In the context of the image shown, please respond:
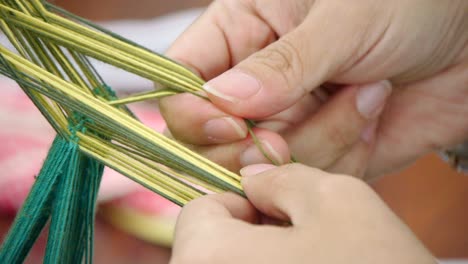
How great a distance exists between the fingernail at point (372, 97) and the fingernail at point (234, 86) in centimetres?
22

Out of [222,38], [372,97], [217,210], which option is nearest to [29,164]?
[222,38]

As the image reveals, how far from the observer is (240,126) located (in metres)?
0.63

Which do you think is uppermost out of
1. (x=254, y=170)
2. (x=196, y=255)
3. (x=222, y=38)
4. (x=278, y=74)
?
(x=222, y=38)

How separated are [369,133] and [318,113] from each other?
0.10 metres

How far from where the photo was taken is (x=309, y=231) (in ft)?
1.38

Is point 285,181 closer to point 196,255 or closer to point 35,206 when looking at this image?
point 196,255

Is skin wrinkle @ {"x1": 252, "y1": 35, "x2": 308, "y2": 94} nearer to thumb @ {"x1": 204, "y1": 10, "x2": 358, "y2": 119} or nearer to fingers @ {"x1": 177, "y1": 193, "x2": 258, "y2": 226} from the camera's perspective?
thumb @ {"x1": 204, "y1": 10, "x2": 358, "y2": 119}

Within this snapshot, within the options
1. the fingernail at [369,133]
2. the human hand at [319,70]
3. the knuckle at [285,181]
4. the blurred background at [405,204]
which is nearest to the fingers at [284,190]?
the knuckle at [285,181]

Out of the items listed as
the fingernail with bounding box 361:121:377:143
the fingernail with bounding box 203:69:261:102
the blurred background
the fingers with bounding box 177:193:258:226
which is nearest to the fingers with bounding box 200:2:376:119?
the fingernail with bounding box 203:69:261:102

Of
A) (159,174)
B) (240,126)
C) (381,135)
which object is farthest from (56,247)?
(381,135)

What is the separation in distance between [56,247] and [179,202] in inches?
4.7

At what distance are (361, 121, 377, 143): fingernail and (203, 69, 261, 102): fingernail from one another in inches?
12.1

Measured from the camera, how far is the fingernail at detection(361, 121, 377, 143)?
33.4 inches

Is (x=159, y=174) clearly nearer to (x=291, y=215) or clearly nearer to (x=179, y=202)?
(x=179, y=202)
